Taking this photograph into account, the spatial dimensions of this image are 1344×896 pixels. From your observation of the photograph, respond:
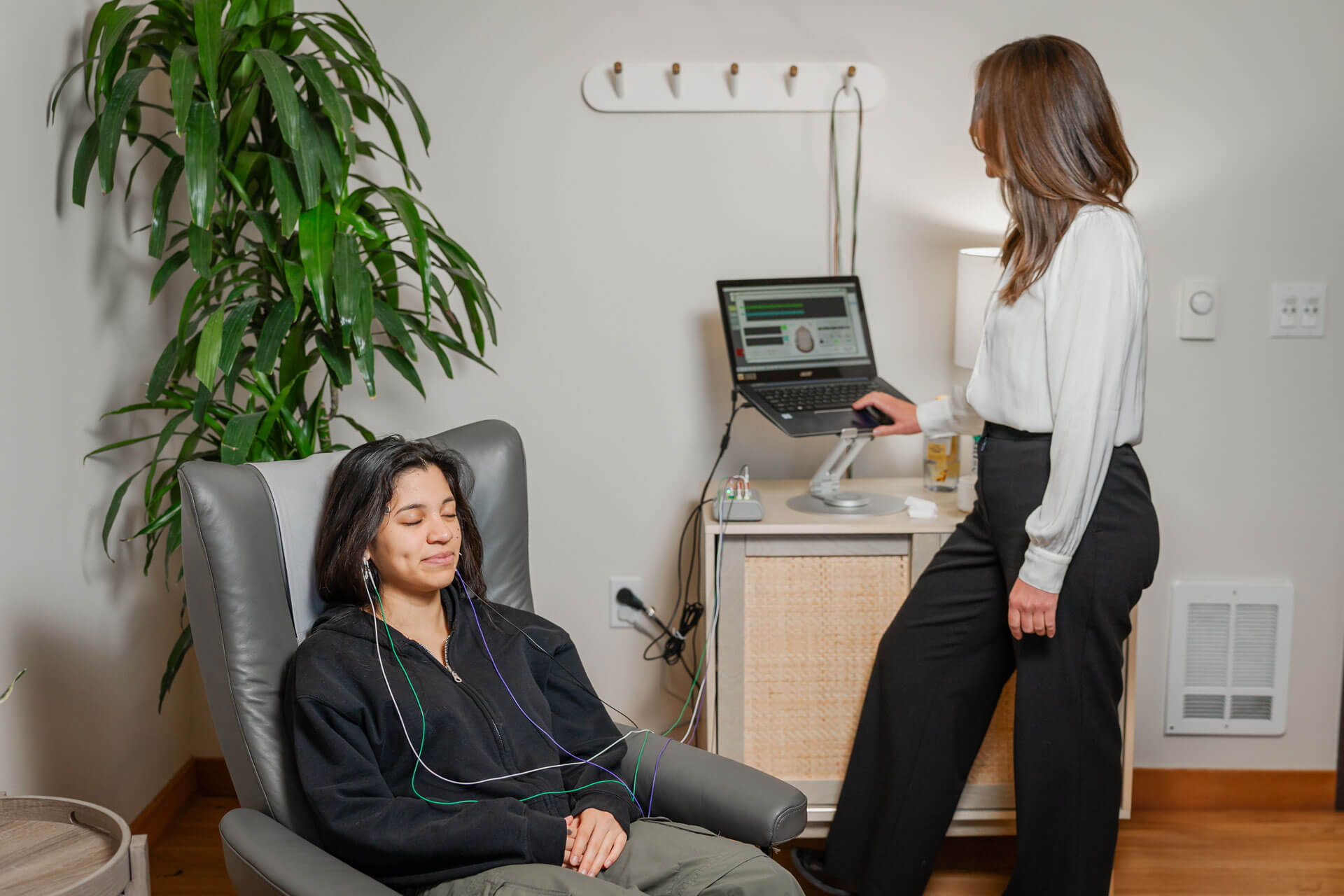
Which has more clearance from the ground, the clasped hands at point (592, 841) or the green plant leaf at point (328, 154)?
the green plant leaf at point (328, 154)

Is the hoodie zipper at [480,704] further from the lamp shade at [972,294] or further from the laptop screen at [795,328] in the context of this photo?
the lamp shade at [972,294]

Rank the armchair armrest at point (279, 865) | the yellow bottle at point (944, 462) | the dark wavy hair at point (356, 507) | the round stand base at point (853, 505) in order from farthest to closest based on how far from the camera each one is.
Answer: the yellow bottle at point (944, 462) < the round stand base at point (853, 505) < the dark wavy hair at point (356, 507) < the armchair armrest at point (279, 865)

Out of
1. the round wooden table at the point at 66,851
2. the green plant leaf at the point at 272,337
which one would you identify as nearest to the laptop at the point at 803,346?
the green plant leaf at the point at 272,337

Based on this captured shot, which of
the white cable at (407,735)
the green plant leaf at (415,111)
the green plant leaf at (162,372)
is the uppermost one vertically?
the green plant leaf at (415,111)

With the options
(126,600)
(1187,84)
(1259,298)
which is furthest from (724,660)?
(1187,84)

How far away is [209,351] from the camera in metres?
1.69

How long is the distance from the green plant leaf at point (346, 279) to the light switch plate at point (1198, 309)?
1.66 m

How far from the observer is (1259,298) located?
7.45 ft

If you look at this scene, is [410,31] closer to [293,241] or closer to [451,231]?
[451,231]

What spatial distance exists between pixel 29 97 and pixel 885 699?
172 centimetres

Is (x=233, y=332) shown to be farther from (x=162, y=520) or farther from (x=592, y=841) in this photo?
(x=592, y=841)

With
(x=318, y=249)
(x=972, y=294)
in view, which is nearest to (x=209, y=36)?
(x=318, y=249)

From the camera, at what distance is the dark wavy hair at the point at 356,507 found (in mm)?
1437

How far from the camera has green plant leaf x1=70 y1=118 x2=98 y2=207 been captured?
1742 millimetres
